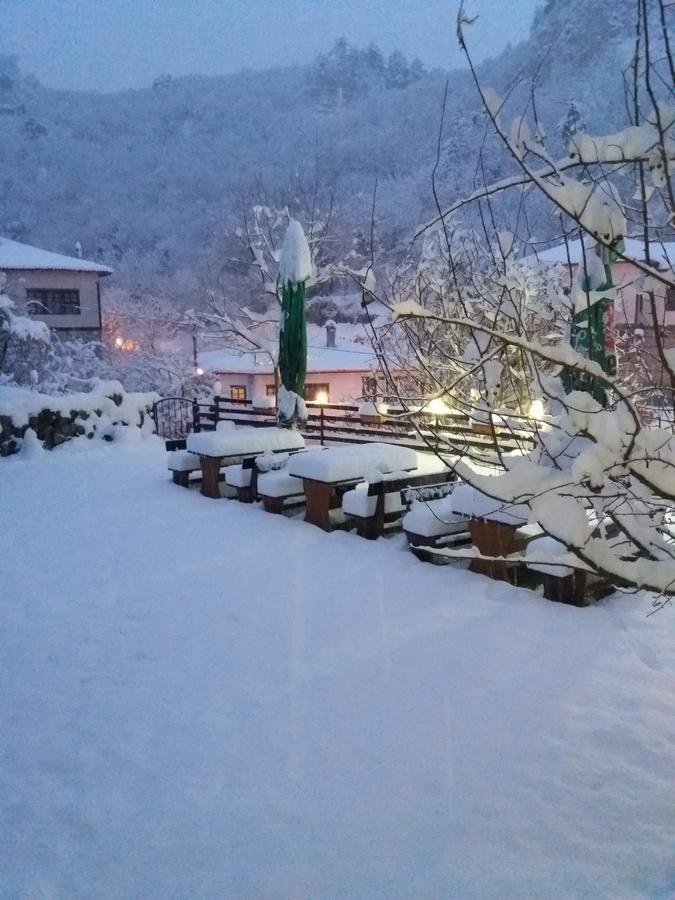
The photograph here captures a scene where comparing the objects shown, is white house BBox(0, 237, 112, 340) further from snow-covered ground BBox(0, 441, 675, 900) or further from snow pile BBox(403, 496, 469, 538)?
snow pile BBox(403, 496, 469, 538)

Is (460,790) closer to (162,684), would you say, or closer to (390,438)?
(162,684)

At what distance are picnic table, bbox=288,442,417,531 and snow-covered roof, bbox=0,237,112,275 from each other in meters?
24.2

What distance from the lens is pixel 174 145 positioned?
64.6 m

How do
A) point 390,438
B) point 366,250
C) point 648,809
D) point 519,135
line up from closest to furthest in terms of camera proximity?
point 519,135
point 648,809
point 390,438
point 366,250

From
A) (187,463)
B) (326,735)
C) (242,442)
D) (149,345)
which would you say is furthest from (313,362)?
(326,735)

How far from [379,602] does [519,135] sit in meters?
3.76

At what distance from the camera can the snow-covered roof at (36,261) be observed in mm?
27078

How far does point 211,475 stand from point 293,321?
7.72 feet

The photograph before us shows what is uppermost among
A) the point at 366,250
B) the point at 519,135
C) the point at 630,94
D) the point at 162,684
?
A: the point at 366,250

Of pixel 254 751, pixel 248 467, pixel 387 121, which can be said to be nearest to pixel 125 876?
pixel 254 751

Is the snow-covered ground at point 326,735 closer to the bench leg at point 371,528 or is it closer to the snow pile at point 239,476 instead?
the bench leg at point 371,528

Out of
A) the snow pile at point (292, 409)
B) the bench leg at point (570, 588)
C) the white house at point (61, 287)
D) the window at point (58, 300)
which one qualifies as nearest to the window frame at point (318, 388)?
the white house at point (61, 287)

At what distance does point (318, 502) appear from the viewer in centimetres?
707

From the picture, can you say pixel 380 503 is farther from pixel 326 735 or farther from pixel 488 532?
pixel 326 735
